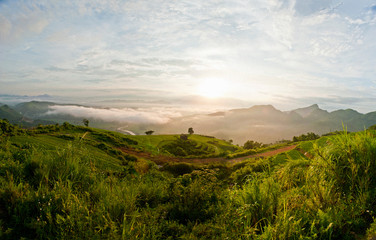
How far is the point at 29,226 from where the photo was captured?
156 inches

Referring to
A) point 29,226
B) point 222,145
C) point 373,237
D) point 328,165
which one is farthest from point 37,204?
point 222,145

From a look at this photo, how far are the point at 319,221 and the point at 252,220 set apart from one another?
4.37 feet

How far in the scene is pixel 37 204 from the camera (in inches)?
180

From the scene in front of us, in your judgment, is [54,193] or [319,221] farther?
[54,193]

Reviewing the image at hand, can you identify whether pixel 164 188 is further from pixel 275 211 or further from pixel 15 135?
pixel 15 135

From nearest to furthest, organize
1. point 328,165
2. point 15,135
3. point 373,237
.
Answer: point 373,237 < point 328,165 < point 15,135

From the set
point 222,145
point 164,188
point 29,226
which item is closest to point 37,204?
point 29,226

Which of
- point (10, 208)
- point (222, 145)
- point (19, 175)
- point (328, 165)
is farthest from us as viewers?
point (222, 145)

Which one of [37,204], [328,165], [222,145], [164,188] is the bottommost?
[222,145]

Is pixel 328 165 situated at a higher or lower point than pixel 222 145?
higher

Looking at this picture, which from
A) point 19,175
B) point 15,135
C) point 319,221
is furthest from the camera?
point 15,135

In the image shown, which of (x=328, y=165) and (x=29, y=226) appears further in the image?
(x=328, y=165)

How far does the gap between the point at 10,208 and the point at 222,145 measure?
11601 cm

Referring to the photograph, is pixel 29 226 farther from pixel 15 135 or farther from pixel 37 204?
pixel 15 135
